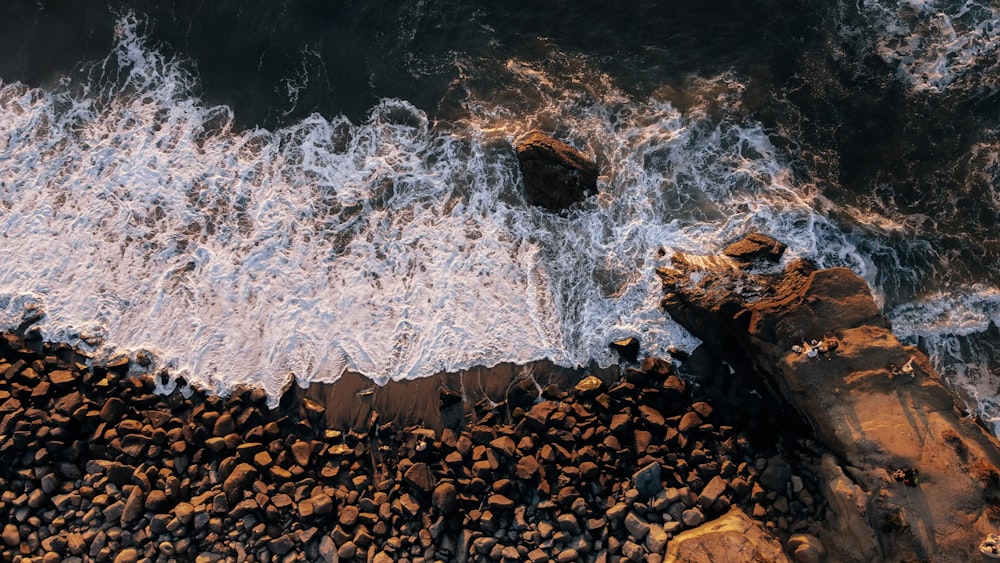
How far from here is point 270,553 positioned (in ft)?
52.1

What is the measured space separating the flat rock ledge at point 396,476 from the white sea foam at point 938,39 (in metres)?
12.8

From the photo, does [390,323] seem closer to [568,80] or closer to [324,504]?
[324,504]

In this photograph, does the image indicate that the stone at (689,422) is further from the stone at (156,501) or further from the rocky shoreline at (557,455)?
the stone at (156,501)

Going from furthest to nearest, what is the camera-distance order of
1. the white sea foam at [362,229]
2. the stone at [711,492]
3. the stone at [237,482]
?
1. the white sea foam at [362,229]
2. the stone at [237,482]
3. the stone at [711,492]

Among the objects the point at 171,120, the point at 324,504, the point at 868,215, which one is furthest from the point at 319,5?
the point at 868,215

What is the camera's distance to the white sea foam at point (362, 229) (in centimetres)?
1833

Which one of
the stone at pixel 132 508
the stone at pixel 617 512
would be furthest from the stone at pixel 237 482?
the stone at pixel 617 512

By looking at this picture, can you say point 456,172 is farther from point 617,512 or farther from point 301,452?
point 617,512

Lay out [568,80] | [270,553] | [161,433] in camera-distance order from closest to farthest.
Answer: [270,553]
[161,433]
[568,80]

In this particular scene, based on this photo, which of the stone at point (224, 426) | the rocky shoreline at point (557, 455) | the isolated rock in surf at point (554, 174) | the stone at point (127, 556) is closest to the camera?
the rocky shoreline at point (557, 455)

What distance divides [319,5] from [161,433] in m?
15.5

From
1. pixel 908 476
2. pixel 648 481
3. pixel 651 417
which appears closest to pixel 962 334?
pixel 908 476

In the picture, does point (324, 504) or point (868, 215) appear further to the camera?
point (868, 215)

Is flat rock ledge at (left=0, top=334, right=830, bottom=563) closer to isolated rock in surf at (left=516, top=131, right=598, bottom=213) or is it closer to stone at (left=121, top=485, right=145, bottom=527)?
stone at (left=121, top=485, right=145, bottom=527)
